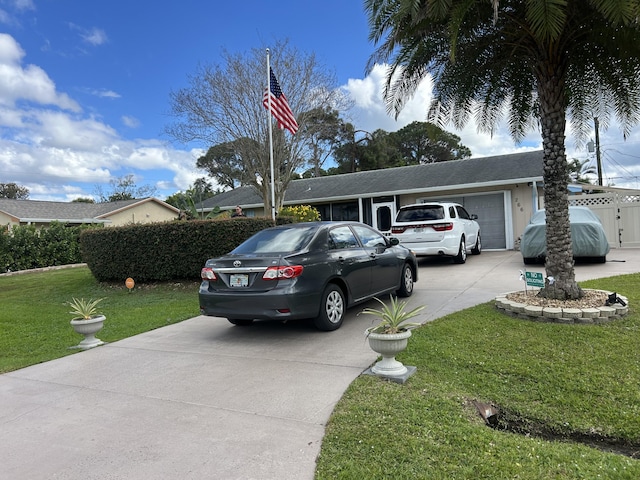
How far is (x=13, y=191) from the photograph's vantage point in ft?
209

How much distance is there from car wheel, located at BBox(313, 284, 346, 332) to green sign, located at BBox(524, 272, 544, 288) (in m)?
2.62

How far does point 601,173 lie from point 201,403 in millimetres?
32757

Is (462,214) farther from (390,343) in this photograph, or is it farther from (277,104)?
(390,343)

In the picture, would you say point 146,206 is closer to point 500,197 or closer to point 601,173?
point 500,197

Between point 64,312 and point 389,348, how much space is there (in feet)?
25.8

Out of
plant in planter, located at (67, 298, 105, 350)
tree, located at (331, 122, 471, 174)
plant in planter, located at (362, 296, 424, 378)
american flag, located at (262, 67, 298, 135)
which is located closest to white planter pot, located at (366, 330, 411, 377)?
plant in planter, located at (362, 296, 424, 378)

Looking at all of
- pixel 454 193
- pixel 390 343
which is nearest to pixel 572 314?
pixel 390 343

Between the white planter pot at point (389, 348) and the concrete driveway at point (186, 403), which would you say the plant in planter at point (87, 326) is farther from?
the white planter pot at point (389, 348)

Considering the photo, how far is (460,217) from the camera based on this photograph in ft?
42.4

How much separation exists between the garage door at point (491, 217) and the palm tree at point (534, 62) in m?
8.02

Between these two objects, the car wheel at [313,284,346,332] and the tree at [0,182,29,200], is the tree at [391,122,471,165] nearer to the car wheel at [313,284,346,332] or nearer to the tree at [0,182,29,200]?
the car wheel at [313,284,346,332]

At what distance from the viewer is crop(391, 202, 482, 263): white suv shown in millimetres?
11797

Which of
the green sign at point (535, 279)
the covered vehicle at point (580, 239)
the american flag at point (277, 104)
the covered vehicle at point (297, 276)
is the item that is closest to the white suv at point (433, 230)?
the covered vehicle at point (580, 239)

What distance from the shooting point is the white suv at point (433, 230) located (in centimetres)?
1180
